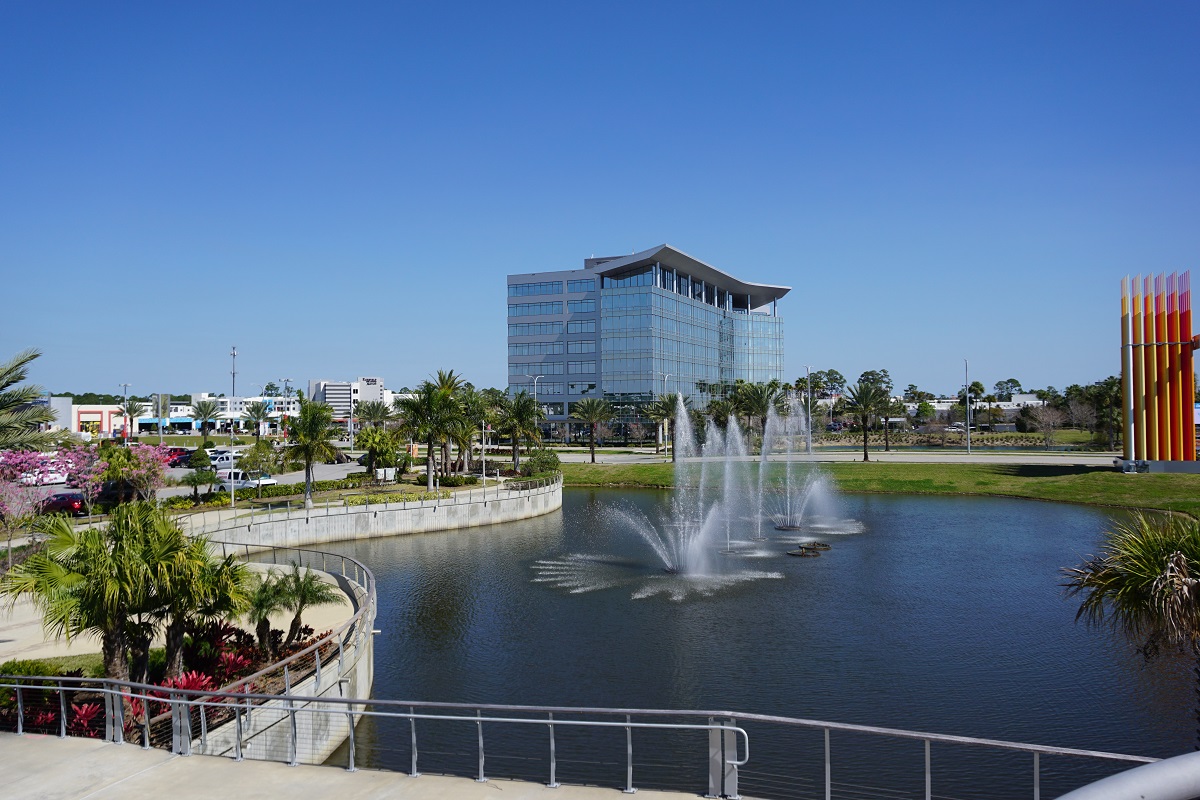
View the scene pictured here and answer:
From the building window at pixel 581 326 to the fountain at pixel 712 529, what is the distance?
4095 centimetres

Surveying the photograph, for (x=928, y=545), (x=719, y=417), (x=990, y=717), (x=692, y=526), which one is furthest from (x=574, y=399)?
(x=990, y=717)

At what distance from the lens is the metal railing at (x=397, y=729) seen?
35.3 feet

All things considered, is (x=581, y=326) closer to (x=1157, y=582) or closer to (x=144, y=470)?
(x=144, y=470)

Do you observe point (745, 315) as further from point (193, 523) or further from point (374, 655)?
point (374, 655)

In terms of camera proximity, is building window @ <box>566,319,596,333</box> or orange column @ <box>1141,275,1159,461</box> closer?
orange column @ <box>1141,275,1159,461</box>

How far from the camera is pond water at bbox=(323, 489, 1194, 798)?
16.2 metres

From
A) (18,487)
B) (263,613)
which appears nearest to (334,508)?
(18,487)

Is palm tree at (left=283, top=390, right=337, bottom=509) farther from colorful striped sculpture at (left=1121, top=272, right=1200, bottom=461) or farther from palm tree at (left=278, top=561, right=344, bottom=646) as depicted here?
colorful striped sculpture at (left=1121, top=272, right=1200, bottom=461)

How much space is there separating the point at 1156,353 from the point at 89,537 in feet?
205

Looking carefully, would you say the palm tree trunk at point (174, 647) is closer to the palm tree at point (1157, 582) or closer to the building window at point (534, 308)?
the palm tree at point (1157, 582)

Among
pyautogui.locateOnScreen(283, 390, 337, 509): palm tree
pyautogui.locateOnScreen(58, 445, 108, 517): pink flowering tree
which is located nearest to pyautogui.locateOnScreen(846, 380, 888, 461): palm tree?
pyautogui.locateOnScreen(283, 390, 337, 509): palm tree

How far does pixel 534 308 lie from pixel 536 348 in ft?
21.3

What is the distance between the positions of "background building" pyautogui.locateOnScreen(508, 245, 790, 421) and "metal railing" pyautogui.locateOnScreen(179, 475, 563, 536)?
63.5 m

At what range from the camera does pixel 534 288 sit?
129 m
